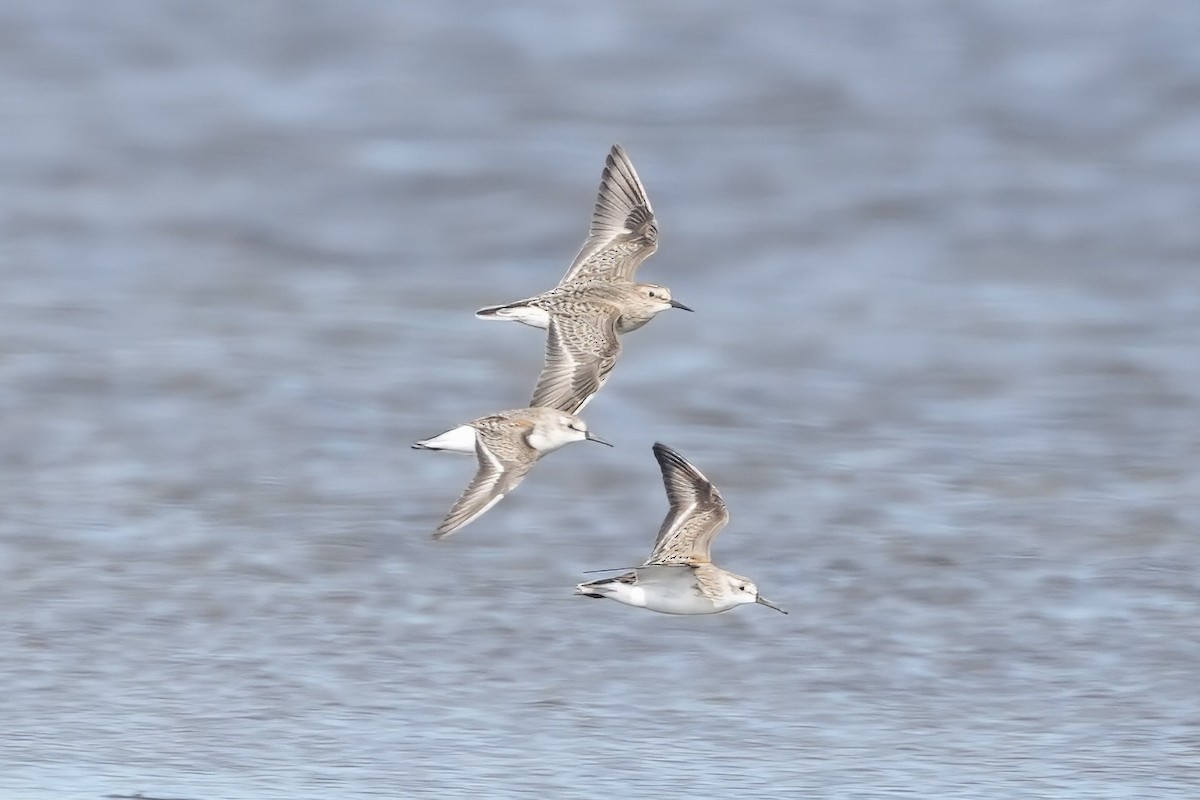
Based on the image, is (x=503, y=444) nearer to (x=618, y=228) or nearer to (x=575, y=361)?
(x=575, y=361)

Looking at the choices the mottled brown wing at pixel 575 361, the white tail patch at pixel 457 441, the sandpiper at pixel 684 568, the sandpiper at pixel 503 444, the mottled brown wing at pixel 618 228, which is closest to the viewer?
the sandpiper at pixel 503 444

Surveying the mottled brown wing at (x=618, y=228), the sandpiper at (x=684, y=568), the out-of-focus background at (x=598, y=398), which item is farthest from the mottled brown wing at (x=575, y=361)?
the out-of-focus background at (x=598, y=398)

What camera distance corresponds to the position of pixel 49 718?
19.7 feet

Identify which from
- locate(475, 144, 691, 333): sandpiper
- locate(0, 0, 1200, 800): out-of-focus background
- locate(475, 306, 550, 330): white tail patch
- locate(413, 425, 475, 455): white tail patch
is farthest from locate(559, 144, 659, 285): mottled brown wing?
locate(413, 425, 475, 455): white tail patch

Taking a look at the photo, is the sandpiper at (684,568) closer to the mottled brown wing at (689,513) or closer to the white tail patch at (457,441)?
the mottled brown wing at (689,513)

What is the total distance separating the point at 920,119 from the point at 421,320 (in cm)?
460

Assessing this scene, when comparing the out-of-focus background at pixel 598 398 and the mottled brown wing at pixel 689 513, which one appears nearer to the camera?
the mottled brown wing at pixel 689 513

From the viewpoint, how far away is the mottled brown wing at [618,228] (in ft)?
22.4

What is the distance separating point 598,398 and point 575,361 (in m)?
3.49

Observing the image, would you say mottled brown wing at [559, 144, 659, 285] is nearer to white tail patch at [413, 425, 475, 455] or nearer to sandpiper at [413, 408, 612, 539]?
sandpiper at [413, 408, 612, 539]

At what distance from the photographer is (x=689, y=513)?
18.8 ft

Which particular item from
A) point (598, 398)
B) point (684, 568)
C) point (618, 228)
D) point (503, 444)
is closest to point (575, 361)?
point (503, 444)

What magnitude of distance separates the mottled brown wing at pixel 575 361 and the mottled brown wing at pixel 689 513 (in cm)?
29

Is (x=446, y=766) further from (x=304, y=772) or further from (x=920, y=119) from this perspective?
(x=920, y=119)
